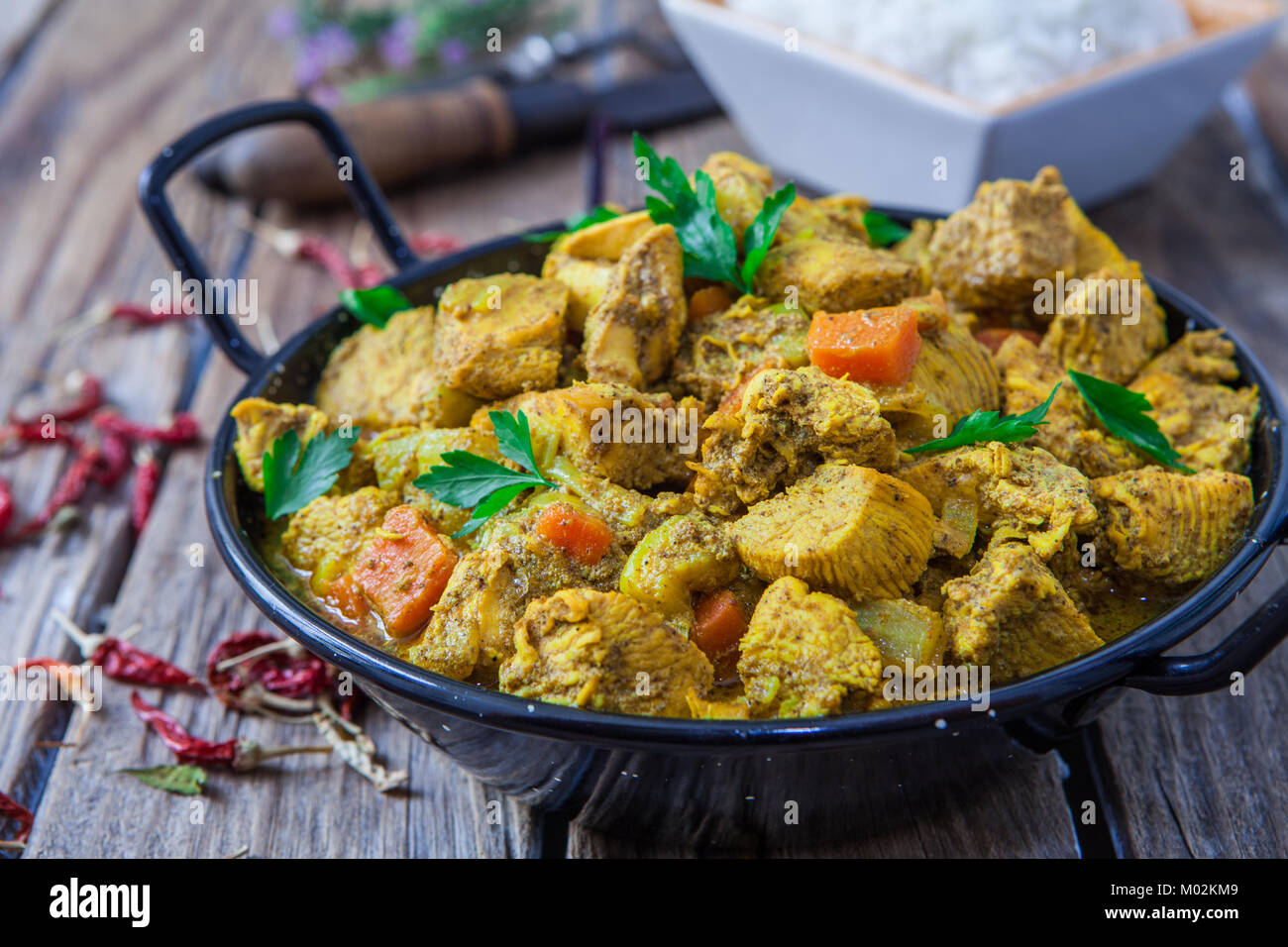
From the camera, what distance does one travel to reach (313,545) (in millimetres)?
2488

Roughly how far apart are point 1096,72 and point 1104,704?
8.31ft

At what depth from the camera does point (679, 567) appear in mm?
2137

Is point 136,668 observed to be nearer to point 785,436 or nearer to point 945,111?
point 785,436

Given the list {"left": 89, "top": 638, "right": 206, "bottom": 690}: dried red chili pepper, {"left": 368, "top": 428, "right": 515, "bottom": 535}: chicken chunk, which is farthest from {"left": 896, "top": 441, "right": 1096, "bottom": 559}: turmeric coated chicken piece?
{"left": 89, "top": 638, "right": 206, "bottom": 690}: dried red chili pepper

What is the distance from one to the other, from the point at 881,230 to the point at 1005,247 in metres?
0.46

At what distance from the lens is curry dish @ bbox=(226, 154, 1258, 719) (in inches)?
80.4

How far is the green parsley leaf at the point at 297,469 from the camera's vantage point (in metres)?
2.55

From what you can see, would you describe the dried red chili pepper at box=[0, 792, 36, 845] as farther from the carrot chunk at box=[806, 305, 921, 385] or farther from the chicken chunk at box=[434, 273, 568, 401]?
the carrot chunk at box=[806, 305, 921, 385]

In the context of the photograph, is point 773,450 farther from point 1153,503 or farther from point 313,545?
point 313,545

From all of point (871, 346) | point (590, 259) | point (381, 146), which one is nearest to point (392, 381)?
point (590, 259)

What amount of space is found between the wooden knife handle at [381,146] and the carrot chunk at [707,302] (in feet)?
8.20

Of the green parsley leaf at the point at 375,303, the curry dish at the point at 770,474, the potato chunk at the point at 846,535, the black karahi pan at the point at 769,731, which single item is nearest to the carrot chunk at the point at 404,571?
the curry dish at the point at 770,474

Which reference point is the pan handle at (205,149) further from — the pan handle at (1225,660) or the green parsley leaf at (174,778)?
the pan handle at (1225,660)
